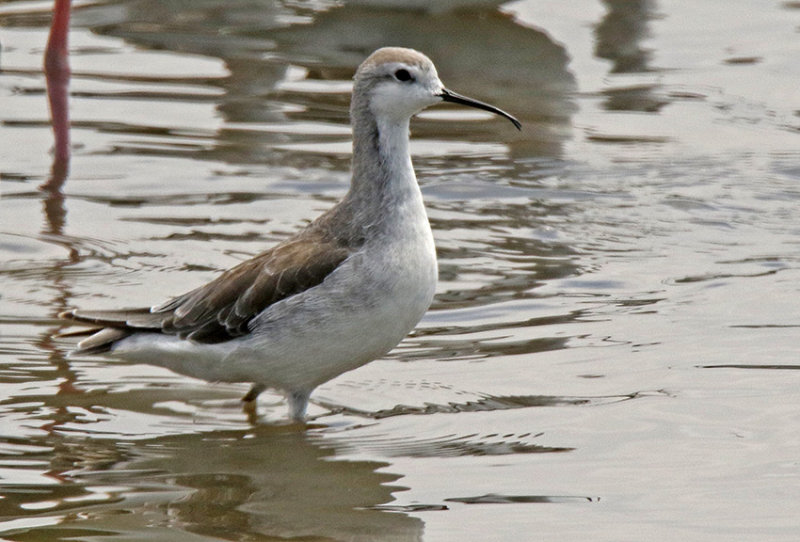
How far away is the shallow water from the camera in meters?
6.53

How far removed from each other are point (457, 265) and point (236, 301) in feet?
8.43

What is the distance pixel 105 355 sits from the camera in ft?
24.9

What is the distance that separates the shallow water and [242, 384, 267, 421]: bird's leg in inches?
3.2

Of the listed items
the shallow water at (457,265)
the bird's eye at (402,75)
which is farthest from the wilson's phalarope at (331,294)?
the shallow water at (457,265)

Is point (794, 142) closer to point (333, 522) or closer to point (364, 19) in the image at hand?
point (364, 19)

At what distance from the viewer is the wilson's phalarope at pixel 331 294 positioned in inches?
281

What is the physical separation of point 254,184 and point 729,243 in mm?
3494

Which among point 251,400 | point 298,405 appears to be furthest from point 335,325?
point 251,400

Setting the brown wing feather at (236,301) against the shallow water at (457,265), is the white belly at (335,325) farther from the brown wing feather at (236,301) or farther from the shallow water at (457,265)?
the shallow water at (457,265)

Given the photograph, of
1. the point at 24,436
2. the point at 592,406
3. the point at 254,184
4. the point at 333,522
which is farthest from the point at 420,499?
the point at 254,184

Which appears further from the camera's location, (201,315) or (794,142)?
(794,142)

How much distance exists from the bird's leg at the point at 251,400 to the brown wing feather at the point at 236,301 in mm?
364

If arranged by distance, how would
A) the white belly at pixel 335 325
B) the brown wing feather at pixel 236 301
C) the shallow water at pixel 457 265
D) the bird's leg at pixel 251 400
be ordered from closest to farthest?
the shallow water at pixel 457 265 → the white belly at pixel 335 325 → the brown wing feather at pixel 236 301 → the bird's leg at pixel 251 400

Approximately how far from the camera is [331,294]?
7.18 metres
